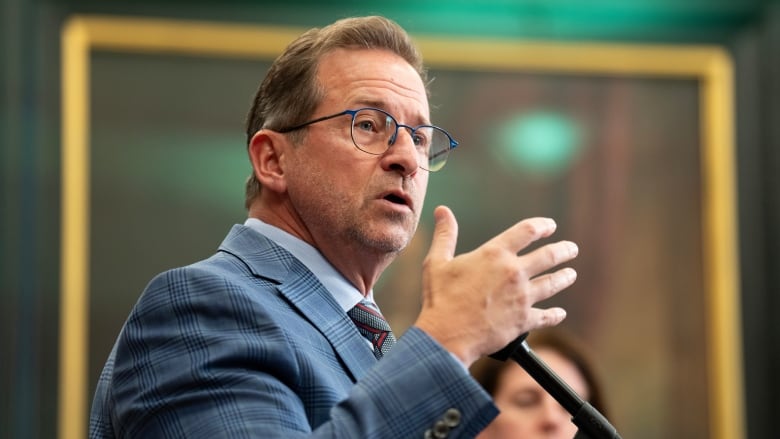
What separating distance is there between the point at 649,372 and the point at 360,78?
2.57 metres

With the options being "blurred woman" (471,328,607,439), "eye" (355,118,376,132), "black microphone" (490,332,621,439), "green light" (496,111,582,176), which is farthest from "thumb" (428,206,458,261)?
"green light" (496,111,582,176)

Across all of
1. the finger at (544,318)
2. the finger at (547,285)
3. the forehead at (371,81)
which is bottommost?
the finger at (544,318)

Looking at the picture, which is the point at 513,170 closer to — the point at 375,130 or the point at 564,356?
the point at 564,356

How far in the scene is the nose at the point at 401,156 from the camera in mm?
1876

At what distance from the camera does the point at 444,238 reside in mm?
1514

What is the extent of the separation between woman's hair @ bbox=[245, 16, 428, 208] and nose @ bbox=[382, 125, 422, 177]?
0.19m

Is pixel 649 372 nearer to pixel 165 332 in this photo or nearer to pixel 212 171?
pixel 212 171

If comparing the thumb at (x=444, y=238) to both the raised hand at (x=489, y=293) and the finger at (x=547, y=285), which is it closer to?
the raised hand at (x=489, y=293)

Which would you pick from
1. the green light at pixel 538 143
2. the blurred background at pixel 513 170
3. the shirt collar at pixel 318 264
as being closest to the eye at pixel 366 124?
the shirt collar at pixel 318 264

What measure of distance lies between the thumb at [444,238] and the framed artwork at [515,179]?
2.48 m

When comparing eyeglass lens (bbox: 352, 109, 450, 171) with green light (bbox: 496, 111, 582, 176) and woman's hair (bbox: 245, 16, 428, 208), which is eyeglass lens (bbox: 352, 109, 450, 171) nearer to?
woman's hair (bbox: 245, 16, 428, 208)

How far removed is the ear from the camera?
2.01 meters

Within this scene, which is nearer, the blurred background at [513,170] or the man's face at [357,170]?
the man's face at [357,170]

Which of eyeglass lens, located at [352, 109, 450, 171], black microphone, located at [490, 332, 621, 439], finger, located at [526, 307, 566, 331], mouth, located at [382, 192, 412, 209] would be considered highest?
eyeglass lens, located at [352, 109, 450, 171]
